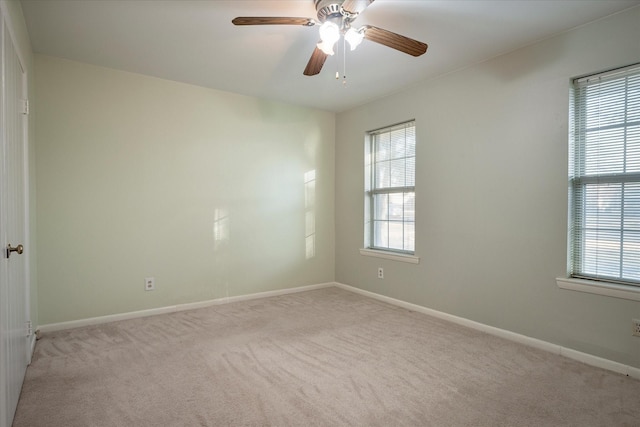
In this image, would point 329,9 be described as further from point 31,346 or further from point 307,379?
point 31,346

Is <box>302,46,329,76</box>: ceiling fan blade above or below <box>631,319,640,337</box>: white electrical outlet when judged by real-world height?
above

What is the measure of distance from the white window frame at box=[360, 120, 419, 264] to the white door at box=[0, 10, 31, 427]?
10.9 feet

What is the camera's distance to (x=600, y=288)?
2449 mm

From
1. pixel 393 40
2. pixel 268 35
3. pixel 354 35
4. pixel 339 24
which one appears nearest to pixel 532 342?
pixel 393 40

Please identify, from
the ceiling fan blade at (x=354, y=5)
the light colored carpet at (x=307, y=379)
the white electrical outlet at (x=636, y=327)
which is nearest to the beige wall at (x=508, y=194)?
the white electrical outlet at (x=636, y=327)

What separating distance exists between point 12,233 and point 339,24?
7.59ft

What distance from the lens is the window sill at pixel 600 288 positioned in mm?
2324

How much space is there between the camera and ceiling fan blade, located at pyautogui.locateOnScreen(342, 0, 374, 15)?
1.97 metres

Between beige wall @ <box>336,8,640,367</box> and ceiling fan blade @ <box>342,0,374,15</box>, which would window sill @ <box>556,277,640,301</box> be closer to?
beige wall @ <box>336,8,640,367</box>

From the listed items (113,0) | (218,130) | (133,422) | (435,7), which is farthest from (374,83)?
(133,422)

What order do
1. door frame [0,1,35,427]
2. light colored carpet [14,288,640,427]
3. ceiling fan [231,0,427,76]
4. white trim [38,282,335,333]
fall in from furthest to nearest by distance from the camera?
1. white trim [38,282,335,333]
2. ceiling fan [231,0,427,76]
3. light colored carpet [14,288,640,427]
4. door frame [0,1,35,427]

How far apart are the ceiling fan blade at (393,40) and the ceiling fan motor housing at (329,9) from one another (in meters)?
0.20

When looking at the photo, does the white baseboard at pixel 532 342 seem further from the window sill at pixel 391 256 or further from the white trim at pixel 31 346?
the white trim at pixel 31 346

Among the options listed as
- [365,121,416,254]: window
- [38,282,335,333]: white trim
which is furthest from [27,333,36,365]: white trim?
[365,121,416,254]: window
